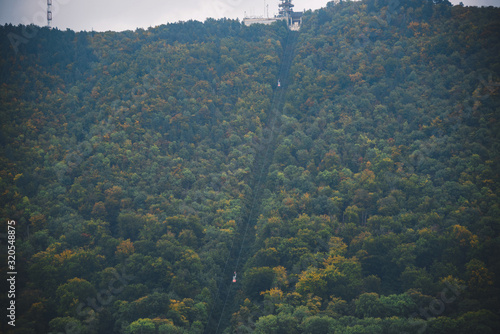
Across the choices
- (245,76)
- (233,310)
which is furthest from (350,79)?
(233,310)

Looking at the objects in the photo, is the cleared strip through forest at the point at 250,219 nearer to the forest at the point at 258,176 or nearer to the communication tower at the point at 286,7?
the forest at the point at 258,176

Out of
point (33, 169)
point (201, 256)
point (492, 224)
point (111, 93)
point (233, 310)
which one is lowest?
point (233, 310)

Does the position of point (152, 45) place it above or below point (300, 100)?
above

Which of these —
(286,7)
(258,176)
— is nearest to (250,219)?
(258,176)

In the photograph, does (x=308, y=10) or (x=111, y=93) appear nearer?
(x=111, y=93)

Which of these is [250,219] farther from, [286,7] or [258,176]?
[286,7]

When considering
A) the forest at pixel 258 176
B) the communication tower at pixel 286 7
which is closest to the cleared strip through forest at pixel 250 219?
the forest at pixel 258 176

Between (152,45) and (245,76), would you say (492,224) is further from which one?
(152,45)

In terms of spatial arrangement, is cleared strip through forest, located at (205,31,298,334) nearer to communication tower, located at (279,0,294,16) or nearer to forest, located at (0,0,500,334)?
forest, located at (0,0,500,334)

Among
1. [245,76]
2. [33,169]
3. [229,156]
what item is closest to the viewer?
[33,169]
